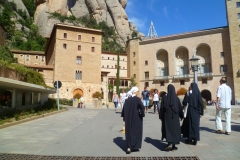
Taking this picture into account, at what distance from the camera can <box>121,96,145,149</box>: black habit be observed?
466cm

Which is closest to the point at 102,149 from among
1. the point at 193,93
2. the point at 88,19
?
the point at 193,93

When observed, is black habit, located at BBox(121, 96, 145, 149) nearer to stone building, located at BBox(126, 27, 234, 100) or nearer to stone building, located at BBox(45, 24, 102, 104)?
stone building, located at BBox(45, 24, 102, 104)

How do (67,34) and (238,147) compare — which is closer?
(238,147)

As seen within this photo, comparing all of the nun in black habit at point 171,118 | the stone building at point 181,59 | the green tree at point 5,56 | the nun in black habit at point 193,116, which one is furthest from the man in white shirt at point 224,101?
the stone building at point 181,59

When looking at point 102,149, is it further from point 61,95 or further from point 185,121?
point 61,95

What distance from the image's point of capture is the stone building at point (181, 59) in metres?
44.6

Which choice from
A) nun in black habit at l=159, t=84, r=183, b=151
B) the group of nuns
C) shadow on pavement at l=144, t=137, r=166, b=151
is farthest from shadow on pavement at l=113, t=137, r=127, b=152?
nun in black habit at l=159, t=84, r=183, b=151

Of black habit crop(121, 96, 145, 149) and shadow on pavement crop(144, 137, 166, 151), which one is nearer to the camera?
black habit crop(121, 96, 145, 149)

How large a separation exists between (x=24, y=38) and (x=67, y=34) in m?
31.4

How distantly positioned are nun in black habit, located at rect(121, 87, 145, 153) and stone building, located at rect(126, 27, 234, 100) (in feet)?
147

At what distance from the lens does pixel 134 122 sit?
482 cm

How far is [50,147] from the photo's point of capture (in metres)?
5.07

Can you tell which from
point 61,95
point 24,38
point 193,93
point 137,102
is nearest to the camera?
point 137,102

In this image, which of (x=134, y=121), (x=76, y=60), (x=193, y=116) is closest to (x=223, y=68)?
(x=76, y=60)
